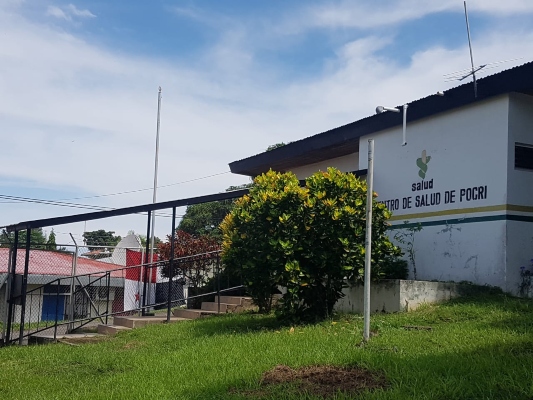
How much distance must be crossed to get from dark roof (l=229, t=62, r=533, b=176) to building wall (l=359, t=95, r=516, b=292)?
8.5 inches

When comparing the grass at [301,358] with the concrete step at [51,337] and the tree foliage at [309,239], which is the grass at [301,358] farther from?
the concrete step at [51,337]

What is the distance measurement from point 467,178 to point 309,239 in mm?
3334

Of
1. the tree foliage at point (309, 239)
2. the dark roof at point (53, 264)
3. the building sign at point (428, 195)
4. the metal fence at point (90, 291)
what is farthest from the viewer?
the dark roof at point (53, 264)

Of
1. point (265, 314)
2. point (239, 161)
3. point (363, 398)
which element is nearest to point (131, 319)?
point (265, 314)

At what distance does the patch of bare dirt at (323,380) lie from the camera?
5480 millimetres

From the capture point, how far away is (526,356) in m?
6.00

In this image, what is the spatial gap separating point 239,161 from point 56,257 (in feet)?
33.0

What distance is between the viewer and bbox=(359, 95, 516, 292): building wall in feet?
34.1

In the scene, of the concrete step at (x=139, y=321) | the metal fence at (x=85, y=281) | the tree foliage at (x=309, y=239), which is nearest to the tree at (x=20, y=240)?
the metal fence at (x=85, y=281)

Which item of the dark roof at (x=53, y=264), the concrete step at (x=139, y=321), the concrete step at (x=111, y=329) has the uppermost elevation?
the dark roof at (x=53, y=264)

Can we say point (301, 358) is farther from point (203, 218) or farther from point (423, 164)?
point (203, 218)

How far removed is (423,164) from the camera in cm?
1221

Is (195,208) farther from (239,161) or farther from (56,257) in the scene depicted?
(239,161)

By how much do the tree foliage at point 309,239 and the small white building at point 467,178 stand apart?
1688mm
